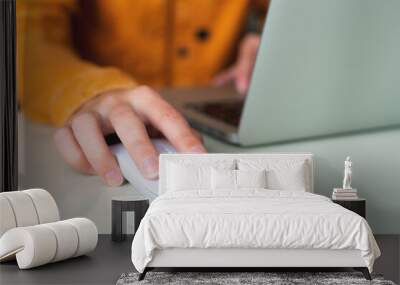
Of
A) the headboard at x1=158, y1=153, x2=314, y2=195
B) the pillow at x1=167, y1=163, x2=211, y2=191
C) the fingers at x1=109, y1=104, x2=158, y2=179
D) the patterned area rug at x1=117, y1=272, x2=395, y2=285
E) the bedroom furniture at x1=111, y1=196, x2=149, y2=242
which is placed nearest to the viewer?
the patterned area rug at x1=117, y1=272, x2=395, y2=285

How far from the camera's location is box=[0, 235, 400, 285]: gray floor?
195 inches

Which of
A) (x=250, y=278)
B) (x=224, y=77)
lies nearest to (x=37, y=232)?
(x=250, y=278)

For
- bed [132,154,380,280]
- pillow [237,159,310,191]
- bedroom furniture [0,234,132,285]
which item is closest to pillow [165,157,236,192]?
pillow [237,159,310,191]

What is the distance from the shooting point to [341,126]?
6863mm

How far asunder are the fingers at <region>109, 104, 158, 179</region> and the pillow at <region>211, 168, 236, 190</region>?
765 mm

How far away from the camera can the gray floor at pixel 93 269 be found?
16.2 feet

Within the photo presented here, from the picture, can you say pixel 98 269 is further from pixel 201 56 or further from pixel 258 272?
pixel 201 56

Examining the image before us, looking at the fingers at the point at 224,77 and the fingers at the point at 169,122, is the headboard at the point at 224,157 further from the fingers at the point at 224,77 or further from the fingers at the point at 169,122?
the fingers at the point at 224,77

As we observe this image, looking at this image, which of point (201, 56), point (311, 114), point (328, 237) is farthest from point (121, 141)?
point (328, 237)

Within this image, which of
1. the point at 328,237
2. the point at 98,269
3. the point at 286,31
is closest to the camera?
the point at 328,237

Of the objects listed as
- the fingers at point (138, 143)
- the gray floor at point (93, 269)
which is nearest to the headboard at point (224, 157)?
the fingers at point (138, 143)

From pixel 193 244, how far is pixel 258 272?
564 mm

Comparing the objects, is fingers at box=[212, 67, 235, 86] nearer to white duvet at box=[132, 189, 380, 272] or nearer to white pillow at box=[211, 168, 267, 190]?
white pillow at box=[211, 168, 267, 190]

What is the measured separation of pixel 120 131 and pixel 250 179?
1.40m
